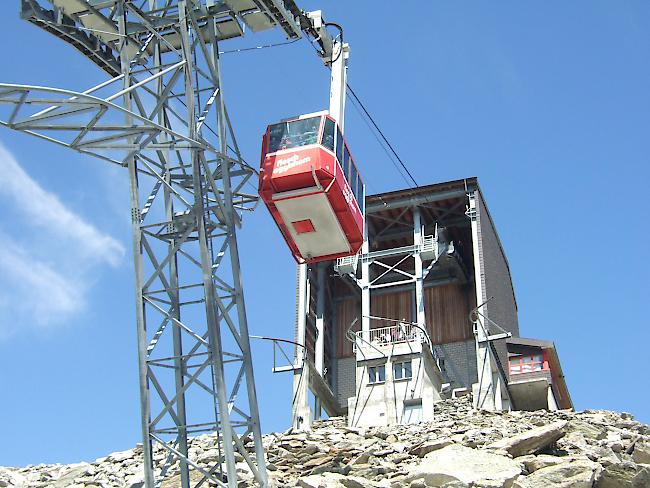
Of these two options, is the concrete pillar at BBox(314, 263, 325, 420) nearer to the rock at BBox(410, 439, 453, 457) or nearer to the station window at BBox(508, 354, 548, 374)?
the station window at BBox(508, 354, 548, 374)

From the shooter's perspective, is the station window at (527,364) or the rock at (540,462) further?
the station window at (527,364)

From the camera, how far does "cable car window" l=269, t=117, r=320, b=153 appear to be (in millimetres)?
28594

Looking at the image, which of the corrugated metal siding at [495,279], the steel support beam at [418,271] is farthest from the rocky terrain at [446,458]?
the corrugated metal siding at [495,279]

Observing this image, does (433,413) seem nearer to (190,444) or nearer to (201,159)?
(190,444)

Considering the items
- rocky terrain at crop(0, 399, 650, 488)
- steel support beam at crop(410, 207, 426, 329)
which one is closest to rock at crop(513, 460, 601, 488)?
rocky terrain at crop(0, 399, 650, 488)

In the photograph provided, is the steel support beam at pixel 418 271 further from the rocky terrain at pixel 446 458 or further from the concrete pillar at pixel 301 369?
the rocky terrain at pixel 446 458

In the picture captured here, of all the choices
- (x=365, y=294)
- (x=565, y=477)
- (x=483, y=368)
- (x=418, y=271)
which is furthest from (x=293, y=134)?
(x=418, y=271)

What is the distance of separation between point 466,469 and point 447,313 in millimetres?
23146

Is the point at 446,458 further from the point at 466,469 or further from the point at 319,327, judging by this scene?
the point at 319,327

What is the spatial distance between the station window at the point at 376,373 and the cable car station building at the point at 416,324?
0.04m

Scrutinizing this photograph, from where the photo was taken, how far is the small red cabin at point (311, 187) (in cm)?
2802

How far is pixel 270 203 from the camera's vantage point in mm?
28266

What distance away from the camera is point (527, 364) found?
4884cm

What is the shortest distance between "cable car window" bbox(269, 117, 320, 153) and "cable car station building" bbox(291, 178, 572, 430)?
13892 millimetres
